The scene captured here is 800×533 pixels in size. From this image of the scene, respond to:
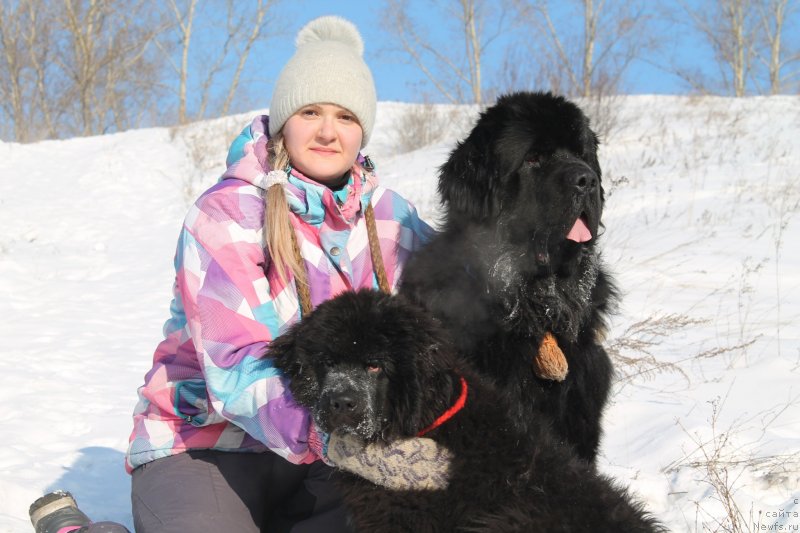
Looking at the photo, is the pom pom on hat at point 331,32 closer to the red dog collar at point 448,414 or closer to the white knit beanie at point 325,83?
the white knit beanie at point 325,83

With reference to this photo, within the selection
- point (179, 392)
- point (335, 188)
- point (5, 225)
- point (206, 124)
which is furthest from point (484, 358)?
point (206, 124)

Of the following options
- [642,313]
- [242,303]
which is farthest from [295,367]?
[642,313]

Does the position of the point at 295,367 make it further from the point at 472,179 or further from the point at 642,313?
the point at 642,313

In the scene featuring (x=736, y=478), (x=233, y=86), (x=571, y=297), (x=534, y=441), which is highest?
(x=233, y=86)

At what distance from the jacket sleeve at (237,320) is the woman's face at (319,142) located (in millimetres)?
286

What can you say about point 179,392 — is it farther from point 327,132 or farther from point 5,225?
point 5,225

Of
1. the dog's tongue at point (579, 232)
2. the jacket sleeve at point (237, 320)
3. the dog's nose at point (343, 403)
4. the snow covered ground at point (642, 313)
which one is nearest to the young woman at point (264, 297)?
the jacket sleeve at point (237, 320)

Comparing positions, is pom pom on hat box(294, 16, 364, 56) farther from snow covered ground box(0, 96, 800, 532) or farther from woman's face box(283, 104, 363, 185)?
snow covered ground box(0, 96, 800, 532)

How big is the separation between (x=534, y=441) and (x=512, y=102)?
1393 mm

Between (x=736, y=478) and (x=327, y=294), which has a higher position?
(x=327, y=294)

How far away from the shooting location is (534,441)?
211 cm

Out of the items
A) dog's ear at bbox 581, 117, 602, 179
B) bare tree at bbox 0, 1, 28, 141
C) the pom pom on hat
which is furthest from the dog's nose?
bare tree at bbox 0, 1, 28, 141

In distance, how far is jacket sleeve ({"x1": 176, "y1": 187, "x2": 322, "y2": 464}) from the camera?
2.10 metres

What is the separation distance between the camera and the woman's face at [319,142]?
9.07ft
